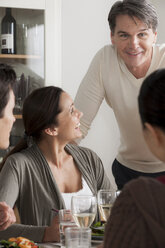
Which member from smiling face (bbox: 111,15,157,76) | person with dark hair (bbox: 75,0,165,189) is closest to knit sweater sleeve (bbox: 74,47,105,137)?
person with dark hair (bbox: 75,0,165,189)

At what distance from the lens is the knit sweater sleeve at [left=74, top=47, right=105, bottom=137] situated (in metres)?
2.29

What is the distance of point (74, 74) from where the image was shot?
354cm

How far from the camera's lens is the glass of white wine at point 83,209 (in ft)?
4.64

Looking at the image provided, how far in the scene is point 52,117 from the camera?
2111mm

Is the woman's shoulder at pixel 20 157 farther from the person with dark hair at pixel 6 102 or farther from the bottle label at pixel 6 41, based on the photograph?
the bottle label at pixel 6 41

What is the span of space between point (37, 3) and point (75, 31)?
1.79 feet

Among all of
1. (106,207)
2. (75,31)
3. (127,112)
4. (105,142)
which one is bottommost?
(105,142)

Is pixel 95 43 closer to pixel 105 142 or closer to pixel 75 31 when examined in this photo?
pixel 75 31

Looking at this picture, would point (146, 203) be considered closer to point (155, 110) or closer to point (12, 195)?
point (155, 110)

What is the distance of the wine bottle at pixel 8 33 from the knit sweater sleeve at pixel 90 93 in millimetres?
906

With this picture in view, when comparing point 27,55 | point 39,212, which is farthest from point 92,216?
point 27,55

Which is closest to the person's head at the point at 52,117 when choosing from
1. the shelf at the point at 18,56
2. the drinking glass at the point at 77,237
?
the drinking glass at the point at 77,237

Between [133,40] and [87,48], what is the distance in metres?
1.50

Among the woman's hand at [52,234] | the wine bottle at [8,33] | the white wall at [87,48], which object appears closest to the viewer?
the woman's hand at [52,234]
